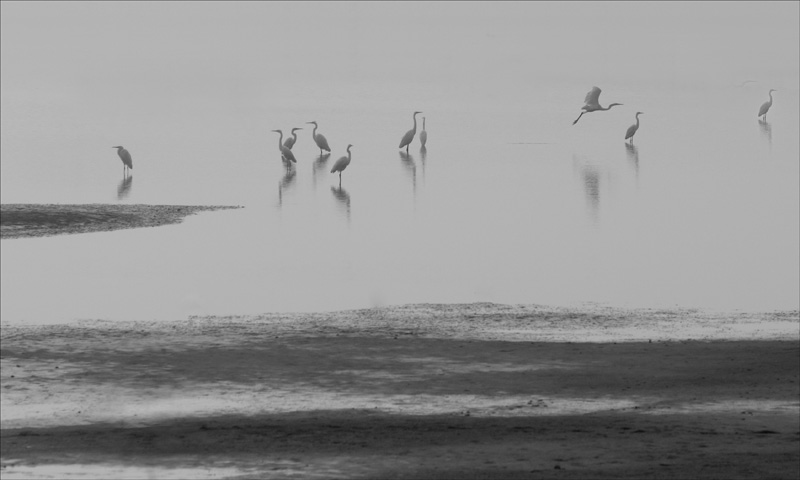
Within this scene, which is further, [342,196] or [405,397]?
[342,196]

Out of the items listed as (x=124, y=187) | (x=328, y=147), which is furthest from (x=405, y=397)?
(x=328, y=147)

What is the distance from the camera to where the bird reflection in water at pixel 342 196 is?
2767cm

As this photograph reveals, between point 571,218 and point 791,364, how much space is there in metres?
13.2

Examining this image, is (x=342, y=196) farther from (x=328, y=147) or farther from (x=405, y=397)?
(x=405, y=397)

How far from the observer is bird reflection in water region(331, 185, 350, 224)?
27.7 meters

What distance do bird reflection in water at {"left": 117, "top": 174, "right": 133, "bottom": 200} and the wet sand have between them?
42.0 ft

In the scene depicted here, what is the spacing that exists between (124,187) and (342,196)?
13.2ft

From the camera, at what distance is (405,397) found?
12.5 m

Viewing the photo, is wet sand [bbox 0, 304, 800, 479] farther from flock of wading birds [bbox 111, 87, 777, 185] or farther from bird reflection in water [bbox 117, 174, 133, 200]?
flock of wading birds [bbox 111, 87, 777, 185]

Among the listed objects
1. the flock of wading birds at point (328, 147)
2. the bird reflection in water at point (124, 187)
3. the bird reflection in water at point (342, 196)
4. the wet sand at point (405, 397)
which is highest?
the flock of wading birds at point (328, 147)

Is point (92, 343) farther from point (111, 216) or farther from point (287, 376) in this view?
point (111, 216)

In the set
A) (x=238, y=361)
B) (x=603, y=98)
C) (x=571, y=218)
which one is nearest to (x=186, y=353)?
(x=238, y=361)

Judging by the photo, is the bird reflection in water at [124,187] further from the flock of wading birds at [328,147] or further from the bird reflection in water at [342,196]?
the bird reflection in water at [342,196]

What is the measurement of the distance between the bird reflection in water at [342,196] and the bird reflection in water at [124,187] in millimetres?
3695
